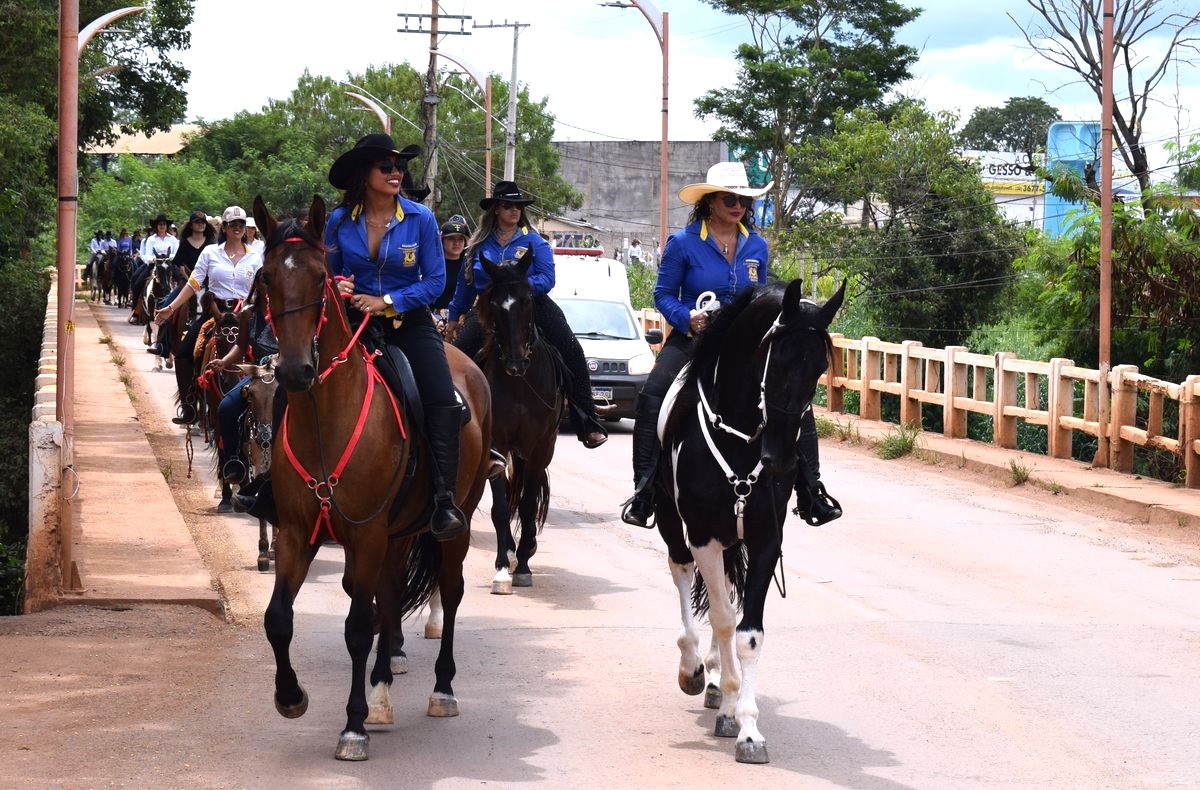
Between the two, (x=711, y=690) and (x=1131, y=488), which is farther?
(x=1131, y=488)

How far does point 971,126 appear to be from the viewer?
101938 millimetres

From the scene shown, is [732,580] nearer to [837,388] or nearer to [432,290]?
[432,290]

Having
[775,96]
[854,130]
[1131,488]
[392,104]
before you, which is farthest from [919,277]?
[392,104]

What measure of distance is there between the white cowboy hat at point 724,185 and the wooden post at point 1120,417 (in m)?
9.84

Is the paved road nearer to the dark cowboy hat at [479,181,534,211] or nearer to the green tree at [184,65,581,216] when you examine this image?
the dark cowboy hat at [479,181,534,211]

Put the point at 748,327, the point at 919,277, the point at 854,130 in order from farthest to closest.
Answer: the point at 854,130 → the point at 919,277 → the point at 748,327

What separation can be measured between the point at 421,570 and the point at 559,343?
4318 millimetres

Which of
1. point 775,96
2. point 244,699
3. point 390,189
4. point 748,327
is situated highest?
point 775,96

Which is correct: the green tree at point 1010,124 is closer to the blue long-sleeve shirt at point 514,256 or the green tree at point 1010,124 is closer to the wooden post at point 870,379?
the wooden post at point 870,379

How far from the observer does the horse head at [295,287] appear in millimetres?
6332

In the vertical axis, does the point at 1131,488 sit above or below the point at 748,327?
below

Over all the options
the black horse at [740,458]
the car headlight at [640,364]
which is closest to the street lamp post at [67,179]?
the black horse at [740,458]

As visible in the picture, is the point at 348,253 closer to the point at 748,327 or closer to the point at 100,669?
the point at 748,327

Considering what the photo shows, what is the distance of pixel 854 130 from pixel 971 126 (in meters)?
65.9
